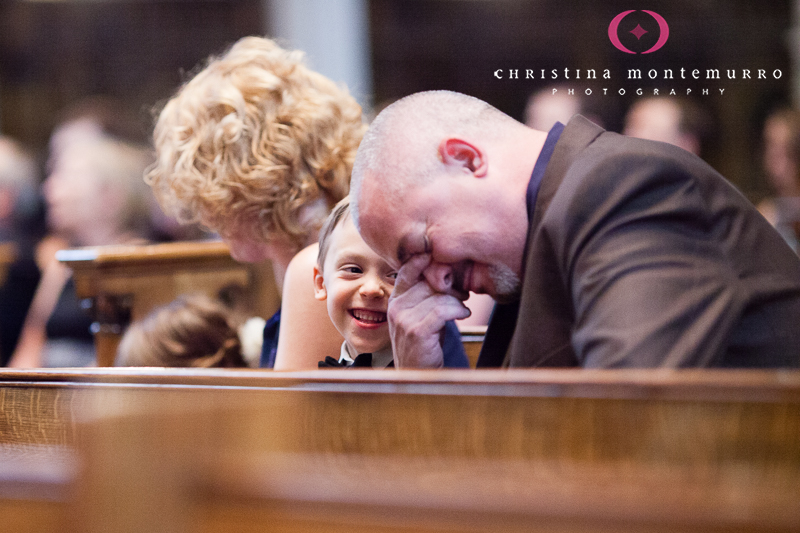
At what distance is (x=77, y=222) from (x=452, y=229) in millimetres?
2803

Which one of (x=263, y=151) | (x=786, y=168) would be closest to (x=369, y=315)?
(x=263, y=151)

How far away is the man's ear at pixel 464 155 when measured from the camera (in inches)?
42.7

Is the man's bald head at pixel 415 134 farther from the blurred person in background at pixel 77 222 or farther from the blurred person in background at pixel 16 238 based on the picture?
the blurred person in background at pixel 16 238

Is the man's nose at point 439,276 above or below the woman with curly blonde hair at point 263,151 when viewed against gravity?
below

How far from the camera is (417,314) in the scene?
3.79 ft

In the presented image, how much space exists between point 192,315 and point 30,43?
15.1ft

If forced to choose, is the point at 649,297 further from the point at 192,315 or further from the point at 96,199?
the point at 96,199

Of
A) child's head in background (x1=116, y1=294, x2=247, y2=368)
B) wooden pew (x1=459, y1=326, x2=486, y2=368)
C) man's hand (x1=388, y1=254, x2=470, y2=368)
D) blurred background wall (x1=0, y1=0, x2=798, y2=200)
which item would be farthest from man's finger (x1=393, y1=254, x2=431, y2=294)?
blurred background wall (x1=0, y1=0, x2=798, y2=200)

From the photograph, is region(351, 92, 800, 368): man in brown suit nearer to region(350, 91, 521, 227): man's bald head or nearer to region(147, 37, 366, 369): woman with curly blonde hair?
region(350, 91, 521, 227): man's bald head

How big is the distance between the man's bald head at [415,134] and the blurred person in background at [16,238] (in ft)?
9.82

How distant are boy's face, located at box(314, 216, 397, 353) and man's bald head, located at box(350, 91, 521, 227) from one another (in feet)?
0.65

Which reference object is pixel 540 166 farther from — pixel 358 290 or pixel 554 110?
pixel 554 110

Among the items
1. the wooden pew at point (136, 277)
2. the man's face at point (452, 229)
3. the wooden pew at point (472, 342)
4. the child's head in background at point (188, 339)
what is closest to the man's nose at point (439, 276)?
the man's face at point (452, 229)

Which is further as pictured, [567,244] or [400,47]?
[400,47]
